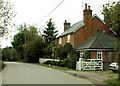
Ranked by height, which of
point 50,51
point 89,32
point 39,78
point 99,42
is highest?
point 89,32

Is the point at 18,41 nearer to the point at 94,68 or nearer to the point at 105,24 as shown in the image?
the point at 105,24

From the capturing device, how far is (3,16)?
41.2 metres

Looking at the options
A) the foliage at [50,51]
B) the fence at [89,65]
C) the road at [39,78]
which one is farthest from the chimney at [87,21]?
the road at [39,78]

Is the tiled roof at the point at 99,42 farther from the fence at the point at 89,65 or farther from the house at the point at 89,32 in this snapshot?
the fence at the point at 89,65

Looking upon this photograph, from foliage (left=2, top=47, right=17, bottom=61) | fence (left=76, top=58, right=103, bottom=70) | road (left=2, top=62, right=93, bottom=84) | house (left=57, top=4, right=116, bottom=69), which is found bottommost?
road (left=2, top=62, right=93, bottom=84)

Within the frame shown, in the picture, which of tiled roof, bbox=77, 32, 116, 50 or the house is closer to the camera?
tiled roof, bbox=77, 32, 116, 50

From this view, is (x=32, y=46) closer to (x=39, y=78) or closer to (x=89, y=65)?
(x=89, y=65)

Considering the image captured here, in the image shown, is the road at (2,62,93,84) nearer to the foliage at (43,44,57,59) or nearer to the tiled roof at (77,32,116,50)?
the tiled roof at (77,32,116,50)

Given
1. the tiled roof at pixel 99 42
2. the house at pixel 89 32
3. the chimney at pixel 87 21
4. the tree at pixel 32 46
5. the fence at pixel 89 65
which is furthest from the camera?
the tree at pixel 32 46

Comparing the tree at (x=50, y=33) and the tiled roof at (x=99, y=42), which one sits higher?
the tree at (x=50, y=33)

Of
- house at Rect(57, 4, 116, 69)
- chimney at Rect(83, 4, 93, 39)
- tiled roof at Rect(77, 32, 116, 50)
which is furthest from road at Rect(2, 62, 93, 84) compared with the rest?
chimney at Rect(83, 4, 93, 39)

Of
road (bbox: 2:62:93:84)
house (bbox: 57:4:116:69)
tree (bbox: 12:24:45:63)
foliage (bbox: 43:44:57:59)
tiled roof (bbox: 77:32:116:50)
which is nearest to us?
road (bbox: 2:62:93:84)

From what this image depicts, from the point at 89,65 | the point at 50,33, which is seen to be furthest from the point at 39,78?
the point at 50,33

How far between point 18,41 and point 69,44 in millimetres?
44741
